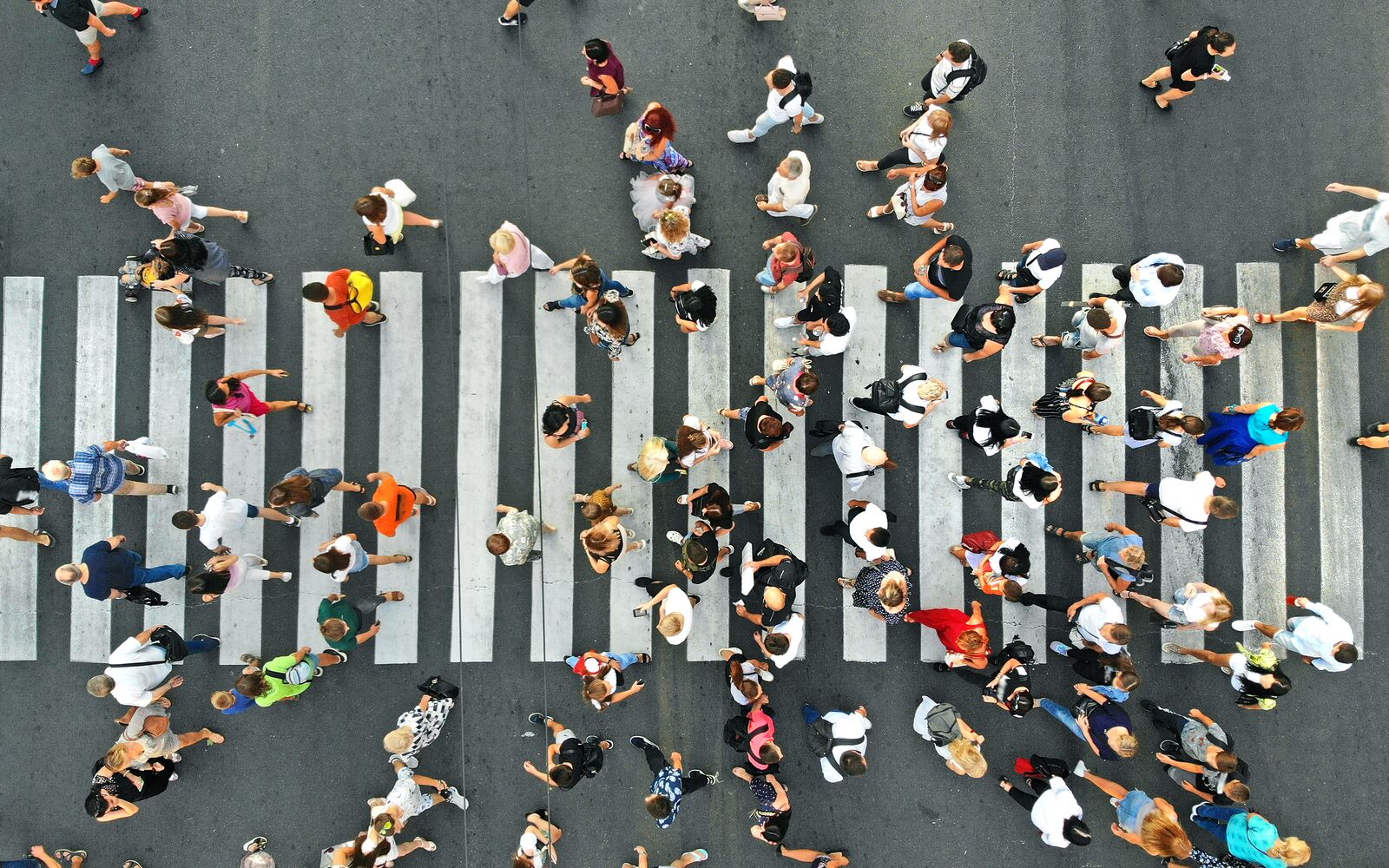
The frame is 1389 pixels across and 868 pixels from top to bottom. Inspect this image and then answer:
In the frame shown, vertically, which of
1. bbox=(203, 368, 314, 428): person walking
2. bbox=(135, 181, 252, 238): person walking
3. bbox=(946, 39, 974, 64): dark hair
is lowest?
bbox=(203, 368, 314, 428): person walking

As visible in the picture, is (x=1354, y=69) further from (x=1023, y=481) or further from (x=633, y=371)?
(x=633, y=371)

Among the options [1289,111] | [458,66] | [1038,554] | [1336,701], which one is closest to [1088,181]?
[1289,111]

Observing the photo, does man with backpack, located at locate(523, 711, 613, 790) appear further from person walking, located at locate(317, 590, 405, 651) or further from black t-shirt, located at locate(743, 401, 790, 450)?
black t-shirt, located at locate(743, 401, 790, 450)

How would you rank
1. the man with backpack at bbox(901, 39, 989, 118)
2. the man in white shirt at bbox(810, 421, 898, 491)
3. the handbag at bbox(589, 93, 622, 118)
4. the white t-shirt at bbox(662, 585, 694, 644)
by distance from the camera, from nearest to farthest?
the white t-shirt at bbox(662, 585, 694, 644) < the man with backpack at bbox(901, 39, 989, 118) < the man in white shirt at bbox(810, 421, 898, 491) < the handbag at bbox(589, 93, 622, 118)

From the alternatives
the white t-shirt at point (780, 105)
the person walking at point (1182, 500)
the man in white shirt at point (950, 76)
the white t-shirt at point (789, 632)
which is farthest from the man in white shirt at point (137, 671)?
the person walking at point (1182, 500)

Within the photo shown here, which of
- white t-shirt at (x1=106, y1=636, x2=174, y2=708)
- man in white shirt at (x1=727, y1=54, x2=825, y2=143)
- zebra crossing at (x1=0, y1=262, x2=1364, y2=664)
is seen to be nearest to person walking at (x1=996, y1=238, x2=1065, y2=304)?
zebra crossing at (x1=0, y1=262, x2=1364, y2=664)

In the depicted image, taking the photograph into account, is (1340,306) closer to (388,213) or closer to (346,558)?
(388,213)

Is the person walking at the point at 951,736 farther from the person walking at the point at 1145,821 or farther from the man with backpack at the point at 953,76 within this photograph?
the man with backpack at the point at 953,76

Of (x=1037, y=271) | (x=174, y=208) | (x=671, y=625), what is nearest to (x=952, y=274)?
(x=1037, y=271)
